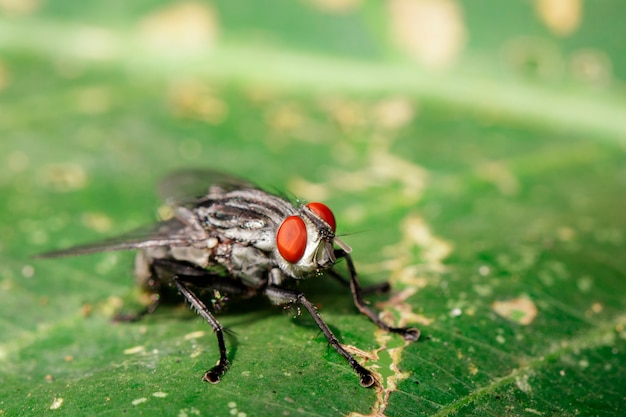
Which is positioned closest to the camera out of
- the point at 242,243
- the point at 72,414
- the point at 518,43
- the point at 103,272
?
the point at 72,414

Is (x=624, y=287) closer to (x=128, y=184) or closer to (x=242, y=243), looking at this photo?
(x=242, y=243)

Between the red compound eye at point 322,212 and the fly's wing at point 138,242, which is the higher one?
the red compound eye at point 322,212

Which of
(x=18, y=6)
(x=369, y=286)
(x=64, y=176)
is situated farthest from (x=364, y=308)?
(x=18, y=6)

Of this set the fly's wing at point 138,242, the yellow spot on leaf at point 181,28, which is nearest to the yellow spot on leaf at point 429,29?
the yellow spot on leaf at point 181,28

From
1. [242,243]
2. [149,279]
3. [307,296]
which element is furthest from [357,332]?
[149,279]

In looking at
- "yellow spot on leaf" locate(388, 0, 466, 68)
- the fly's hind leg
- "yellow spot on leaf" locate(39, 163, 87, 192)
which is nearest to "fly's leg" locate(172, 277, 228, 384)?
the fly's hind leg

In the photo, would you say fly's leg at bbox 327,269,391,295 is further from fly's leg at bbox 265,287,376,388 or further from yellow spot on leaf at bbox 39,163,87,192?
yellow spot on leaf at bbox 39,163,87,192

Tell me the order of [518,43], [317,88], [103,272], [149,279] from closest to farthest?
[149,279], [103,272], [518,43], [317,88]

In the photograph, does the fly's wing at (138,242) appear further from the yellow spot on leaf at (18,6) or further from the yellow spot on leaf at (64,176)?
the yellow spot on leaf at (18,6)
